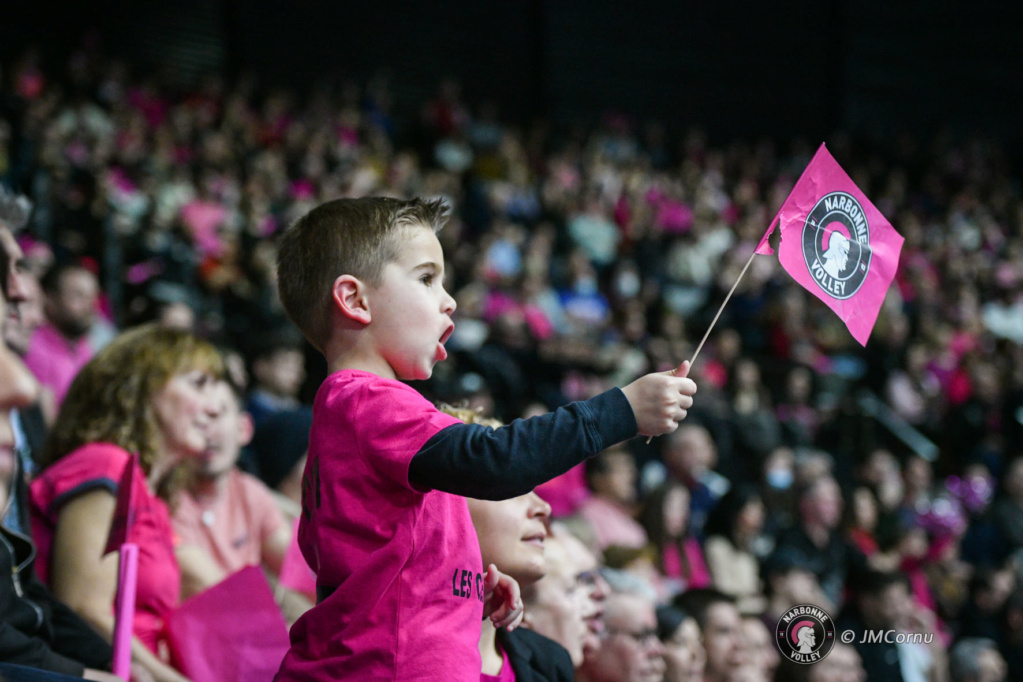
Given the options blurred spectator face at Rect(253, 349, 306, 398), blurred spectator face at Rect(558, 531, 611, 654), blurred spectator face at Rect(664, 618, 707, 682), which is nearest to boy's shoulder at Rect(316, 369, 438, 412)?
blurred spectator face at Rect(558, 531, 611, 654)

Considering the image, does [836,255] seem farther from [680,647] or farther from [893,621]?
[893,621]

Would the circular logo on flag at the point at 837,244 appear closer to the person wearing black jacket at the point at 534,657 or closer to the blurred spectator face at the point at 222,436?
the person wearing black jacket at the point at 534,657

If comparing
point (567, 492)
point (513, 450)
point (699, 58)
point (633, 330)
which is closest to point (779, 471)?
point (567, 492)

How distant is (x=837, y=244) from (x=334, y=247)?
0.87 m

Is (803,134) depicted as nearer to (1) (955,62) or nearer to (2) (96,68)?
(1) (955,62)

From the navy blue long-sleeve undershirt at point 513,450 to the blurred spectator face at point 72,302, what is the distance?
311cm

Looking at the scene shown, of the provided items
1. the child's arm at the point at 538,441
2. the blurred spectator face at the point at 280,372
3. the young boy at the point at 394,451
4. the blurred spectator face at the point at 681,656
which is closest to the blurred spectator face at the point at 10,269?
the young boy at the point at 394,451

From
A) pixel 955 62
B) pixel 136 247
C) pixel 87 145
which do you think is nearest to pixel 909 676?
pixel 136 247

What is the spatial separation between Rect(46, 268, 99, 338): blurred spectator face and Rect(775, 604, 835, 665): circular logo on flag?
2.92 metres

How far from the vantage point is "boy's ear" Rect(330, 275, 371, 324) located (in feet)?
4.63

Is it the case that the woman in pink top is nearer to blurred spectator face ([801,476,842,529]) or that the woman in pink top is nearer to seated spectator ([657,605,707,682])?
seated spectator ([657,605,707,682])

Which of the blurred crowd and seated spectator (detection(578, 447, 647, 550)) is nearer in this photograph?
the blurred crowd

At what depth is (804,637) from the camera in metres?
2.60

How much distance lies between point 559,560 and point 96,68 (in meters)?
8.24
